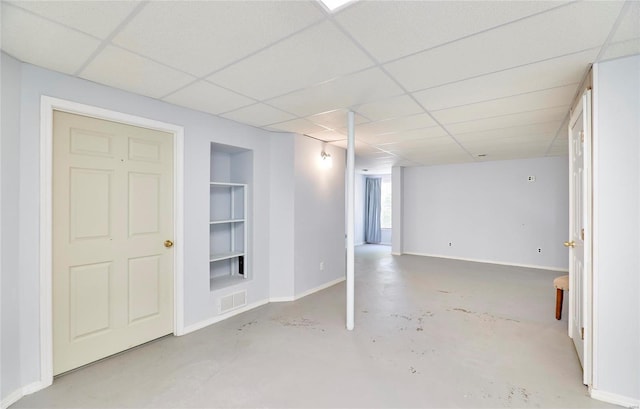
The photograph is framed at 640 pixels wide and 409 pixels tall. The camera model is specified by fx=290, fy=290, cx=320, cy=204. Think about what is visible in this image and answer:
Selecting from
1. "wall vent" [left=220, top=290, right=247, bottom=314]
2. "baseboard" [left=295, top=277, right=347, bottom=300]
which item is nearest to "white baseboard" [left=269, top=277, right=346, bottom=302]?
"baseboard" [left=295, top=277, right=347, bottom=300]

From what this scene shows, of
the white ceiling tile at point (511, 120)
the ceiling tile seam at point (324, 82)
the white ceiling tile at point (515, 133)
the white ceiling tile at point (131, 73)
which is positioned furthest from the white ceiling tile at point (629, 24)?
the white ceiling tile at point (131, 73)

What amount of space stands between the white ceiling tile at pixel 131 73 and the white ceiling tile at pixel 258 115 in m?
0.72

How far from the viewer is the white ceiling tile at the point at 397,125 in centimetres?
328

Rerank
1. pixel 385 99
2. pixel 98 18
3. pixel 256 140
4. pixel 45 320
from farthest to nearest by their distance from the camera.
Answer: pixel 256 140
pixel 385 99
pixel 45 320
pixel 98 18

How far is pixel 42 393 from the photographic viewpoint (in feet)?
6.70

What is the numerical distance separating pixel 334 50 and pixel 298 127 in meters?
1.88

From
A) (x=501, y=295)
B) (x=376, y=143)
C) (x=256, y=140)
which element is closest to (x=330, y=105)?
(x=256, y=140)

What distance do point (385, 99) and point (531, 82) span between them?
1.14 meters

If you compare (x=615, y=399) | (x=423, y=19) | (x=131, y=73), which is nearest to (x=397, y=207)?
(x=615, y=399)

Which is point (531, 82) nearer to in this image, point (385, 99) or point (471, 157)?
point (385, 99)

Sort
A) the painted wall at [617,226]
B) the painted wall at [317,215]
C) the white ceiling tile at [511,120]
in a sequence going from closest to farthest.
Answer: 1. the painted wall at [617,226]
2. the white ceiling tile at [511,120]
3. the painted wall at [317,215]

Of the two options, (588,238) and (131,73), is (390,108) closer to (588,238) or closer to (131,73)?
(588,238)

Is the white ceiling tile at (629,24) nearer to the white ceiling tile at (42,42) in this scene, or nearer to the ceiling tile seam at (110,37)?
the ceiling tile seam at (110,37)

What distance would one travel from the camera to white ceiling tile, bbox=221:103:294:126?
2957 millimetres
